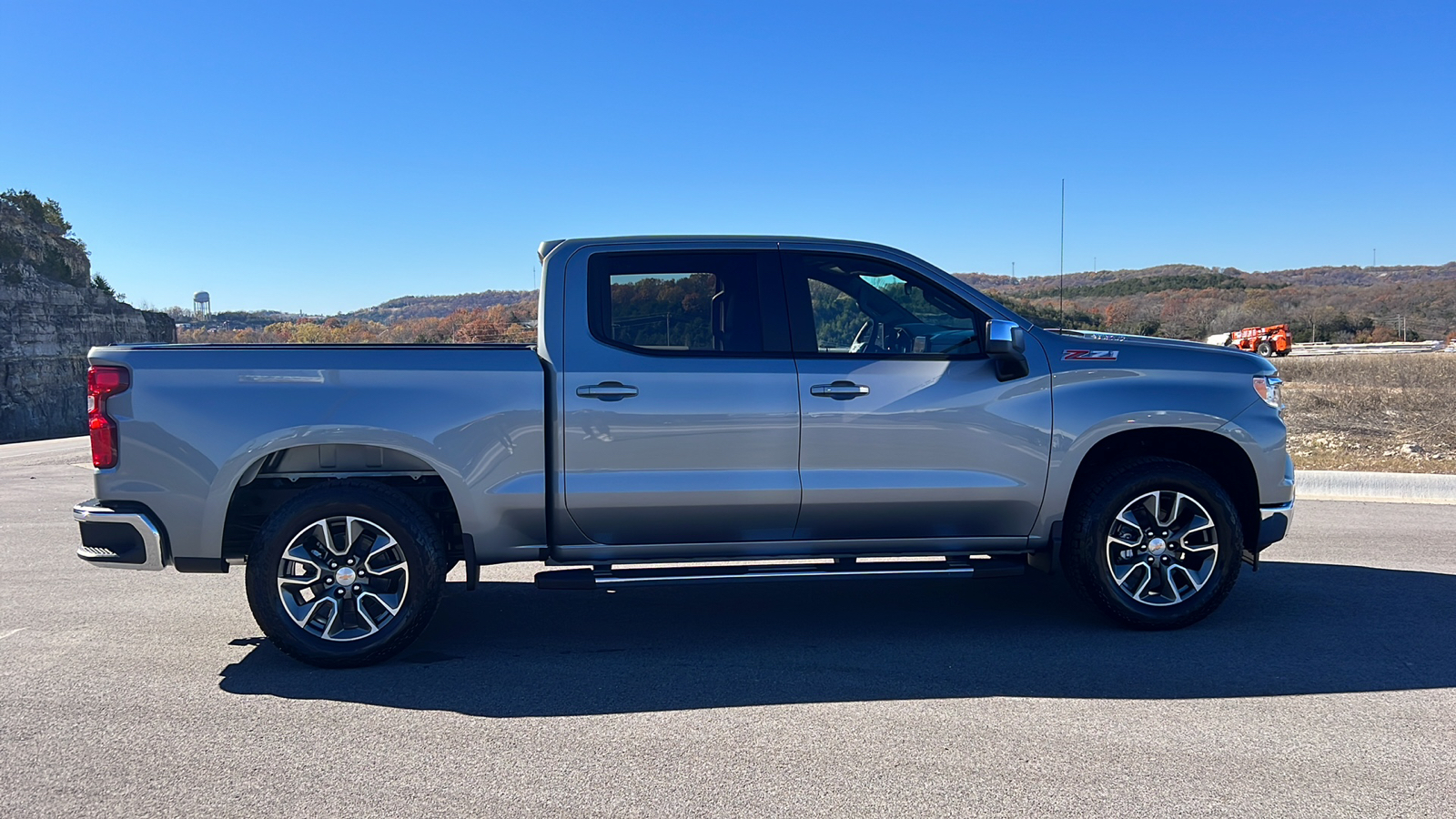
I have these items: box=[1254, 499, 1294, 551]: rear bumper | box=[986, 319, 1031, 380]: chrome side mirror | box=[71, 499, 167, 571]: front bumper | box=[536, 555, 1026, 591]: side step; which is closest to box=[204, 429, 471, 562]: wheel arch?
box=[71, 499, 167, 571]: front bumper

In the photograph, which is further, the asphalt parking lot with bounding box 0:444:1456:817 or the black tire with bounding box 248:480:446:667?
the black tire with bounding box 248:480:446:667

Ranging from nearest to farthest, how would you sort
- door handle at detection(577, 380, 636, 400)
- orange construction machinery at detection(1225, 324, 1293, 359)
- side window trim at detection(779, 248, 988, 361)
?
door handle at detection(577, 380, 636, 400) → side window trim at detection(779, 248, 988, 361) → orange construction machinery at detection(1225, 324, 1293, 359)

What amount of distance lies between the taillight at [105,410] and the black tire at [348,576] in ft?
2.62

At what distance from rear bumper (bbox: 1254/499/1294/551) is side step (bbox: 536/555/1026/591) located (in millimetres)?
1310

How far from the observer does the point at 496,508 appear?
5082 mm

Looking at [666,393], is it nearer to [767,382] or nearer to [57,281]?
[767,382]

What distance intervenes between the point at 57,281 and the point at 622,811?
48.8 m

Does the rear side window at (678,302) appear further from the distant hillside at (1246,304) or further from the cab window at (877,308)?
the distant hillside at (1246,304)

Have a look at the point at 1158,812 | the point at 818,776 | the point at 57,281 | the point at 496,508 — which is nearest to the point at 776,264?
the point at 496,508

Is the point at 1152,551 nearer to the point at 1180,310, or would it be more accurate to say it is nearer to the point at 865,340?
the point at 865,340

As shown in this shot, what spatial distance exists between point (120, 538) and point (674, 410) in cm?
269

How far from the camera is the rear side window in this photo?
5262 mm

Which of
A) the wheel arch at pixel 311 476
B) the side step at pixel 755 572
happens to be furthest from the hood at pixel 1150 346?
the wheel arch at pixel 311 476

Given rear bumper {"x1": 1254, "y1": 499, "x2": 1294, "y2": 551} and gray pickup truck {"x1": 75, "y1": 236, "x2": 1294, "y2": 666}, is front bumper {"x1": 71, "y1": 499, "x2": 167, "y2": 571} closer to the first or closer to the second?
gray pickup truck {"x1": 75, "y1": 236, "x2": 1294, "y2": 666}
